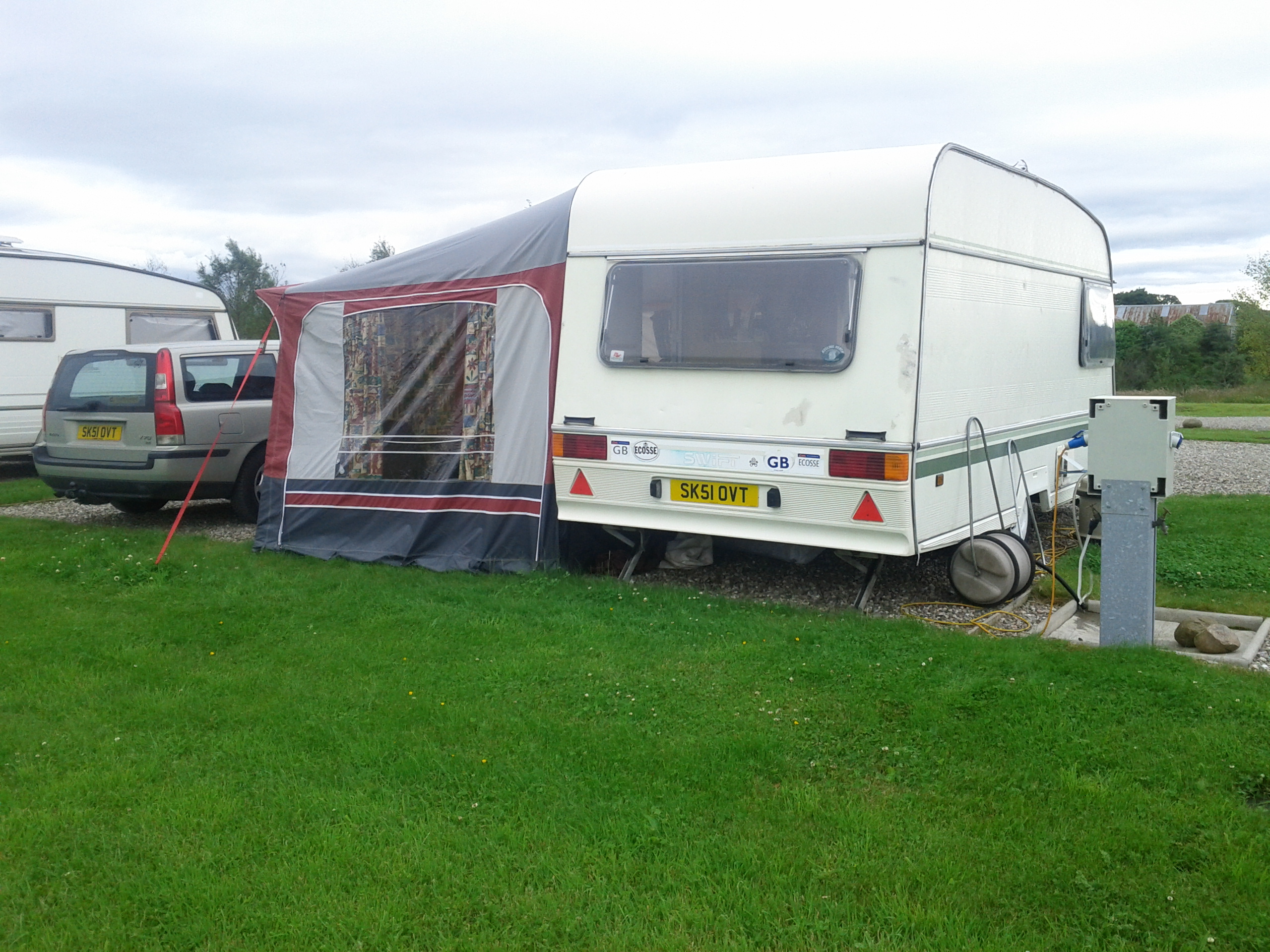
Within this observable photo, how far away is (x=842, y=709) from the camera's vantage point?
4.70 m

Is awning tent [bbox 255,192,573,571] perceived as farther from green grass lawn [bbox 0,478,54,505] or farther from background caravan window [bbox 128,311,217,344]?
background caravan window [bbox 128,311,217,344]

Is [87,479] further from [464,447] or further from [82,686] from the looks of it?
[82,686]

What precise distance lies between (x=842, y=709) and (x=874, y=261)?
2615 millimetres

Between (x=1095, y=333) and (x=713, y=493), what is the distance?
4174mm

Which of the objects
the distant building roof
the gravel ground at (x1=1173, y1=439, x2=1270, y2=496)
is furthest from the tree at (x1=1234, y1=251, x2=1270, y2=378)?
the gravel ground at (x1=1173, y1=439, x2=1270, y2=496)

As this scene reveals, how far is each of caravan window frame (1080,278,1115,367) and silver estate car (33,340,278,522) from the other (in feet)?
23.2

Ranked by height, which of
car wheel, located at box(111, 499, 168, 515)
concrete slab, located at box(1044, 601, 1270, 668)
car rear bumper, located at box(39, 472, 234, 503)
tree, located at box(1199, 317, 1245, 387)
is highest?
tree, located at box(1199, 317, 1245, 387)

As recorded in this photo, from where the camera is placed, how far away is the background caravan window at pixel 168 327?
566 inches

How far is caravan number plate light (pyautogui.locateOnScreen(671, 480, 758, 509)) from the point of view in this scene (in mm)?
6453

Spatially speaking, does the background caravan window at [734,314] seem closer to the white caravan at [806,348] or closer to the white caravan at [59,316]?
the white caravan at [806,348]

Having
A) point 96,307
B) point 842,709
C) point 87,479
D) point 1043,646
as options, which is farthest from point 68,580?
point 96,307

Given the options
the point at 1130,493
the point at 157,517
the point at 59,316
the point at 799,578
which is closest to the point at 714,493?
the point at 799,578

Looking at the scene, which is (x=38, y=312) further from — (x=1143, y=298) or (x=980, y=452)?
(x=1143, y=298)

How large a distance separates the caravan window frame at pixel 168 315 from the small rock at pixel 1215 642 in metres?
12.4
